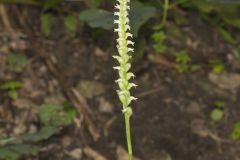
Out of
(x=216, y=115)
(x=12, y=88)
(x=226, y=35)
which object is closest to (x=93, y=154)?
(x=12, y=88)

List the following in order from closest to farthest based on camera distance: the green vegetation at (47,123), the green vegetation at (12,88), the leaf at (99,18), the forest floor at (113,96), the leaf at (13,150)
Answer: the leaf at (13,150) < the green vegetation at (47,123) < the leaf at (99,18) < the forest floor at (113,96) < the green vegetation at (12,88)

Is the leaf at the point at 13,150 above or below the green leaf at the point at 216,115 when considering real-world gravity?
above

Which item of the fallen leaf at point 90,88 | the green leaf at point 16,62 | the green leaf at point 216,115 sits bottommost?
the green leaf at point 216,115

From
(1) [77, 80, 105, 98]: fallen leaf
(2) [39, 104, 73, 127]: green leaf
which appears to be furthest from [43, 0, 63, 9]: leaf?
(2) [39, 104, 73, 127]: green leaf

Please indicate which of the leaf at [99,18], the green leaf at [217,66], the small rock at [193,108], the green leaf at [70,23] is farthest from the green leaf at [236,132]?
the green leaf at [70,23]

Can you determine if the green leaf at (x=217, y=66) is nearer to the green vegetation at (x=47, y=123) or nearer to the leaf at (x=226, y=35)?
the leaf at (x=226, y=35)

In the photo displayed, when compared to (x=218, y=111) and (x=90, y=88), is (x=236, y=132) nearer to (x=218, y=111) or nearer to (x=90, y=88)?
(x=218, y=111)
